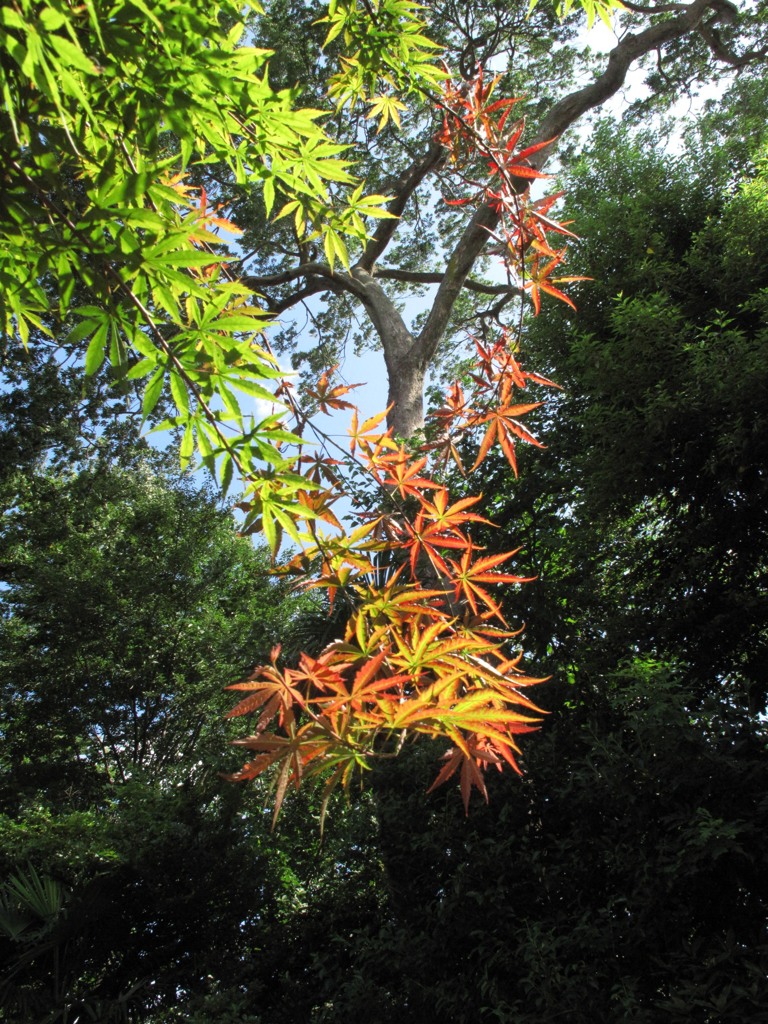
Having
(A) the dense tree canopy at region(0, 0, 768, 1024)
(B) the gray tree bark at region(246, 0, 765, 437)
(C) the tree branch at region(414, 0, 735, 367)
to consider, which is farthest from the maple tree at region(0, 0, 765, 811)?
(C) the tree branch at region(414, 0, 735, 367)

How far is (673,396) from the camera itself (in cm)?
383

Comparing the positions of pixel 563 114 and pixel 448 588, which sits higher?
pixel 563 114

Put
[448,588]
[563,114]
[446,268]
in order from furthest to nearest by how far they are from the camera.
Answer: [446,268]
[563,114]
[448,588]

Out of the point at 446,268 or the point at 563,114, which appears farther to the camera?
the point at 446,268

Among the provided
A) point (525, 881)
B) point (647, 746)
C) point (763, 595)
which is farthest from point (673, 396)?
point (525, 881)

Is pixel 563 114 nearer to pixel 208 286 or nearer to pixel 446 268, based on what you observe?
pixel 446 268

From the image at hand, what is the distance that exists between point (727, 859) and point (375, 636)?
219cm

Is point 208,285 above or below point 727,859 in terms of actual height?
above

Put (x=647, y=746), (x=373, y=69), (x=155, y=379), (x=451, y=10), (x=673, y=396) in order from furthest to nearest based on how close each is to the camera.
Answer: (x=451, y=10)
(x=673, y=396)
(x=647, y=746)
(x=373, y=69)
(x=155, y=379)

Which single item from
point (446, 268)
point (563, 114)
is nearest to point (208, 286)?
point (446, 268)

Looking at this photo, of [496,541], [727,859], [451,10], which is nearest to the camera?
[727,859]

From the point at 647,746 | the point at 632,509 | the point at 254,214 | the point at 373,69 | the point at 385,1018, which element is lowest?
the point at 385,1018

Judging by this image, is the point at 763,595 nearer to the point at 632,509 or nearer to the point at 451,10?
the point at 632,509

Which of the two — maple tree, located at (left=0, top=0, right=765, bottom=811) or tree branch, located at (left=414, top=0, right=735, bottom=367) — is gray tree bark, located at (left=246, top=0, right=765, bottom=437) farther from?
maple tree, located at (left=0, top=0, right=765, bottom=811)
